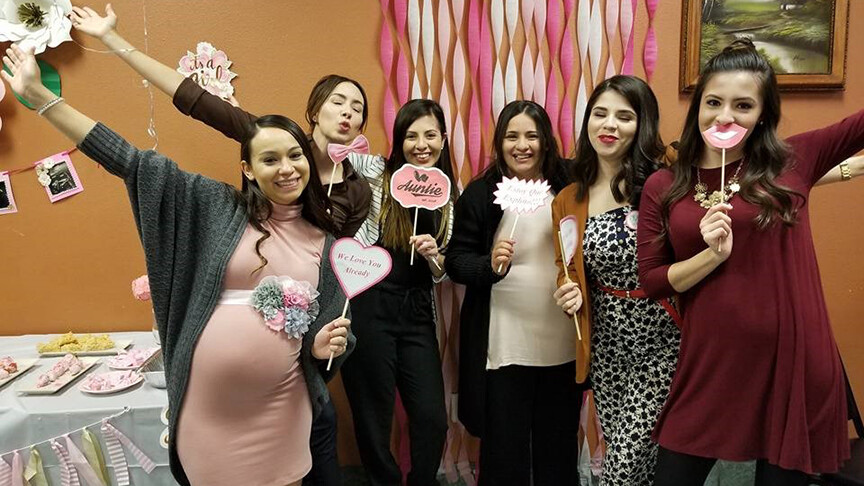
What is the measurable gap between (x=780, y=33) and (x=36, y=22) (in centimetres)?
305

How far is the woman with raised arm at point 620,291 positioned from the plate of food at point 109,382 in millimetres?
1457

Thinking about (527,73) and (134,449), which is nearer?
(134,449)

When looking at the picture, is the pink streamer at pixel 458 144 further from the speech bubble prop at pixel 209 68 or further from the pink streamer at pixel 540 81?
the speech bubble prop at pixel 209 68

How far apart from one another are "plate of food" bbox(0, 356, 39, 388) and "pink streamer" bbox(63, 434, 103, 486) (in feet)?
1.20

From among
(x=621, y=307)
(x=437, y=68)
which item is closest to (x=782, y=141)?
(x=621, y=307)

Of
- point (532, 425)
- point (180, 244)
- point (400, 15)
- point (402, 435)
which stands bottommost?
point (402, 435)

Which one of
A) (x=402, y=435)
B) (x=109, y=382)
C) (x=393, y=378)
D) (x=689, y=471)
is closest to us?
(x=689, y=471)

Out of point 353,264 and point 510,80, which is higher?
point 510,80

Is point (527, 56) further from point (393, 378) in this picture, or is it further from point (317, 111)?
point (393, 378)

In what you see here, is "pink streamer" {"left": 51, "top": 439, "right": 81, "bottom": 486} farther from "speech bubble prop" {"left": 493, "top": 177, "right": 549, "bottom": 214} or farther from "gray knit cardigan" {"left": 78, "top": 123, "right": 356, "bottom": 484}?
"speech bubble prop" {"left": 493, "top": 177, "right": 549, "bottom": 214}

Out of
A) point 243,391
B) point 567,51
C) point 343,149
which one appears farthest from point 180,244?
point 567,51

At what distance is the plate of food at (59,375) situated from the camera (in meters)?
1.76

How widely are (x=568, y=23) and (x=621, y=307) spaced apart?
4.29 ft

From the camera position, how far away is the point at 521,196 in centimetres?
168
